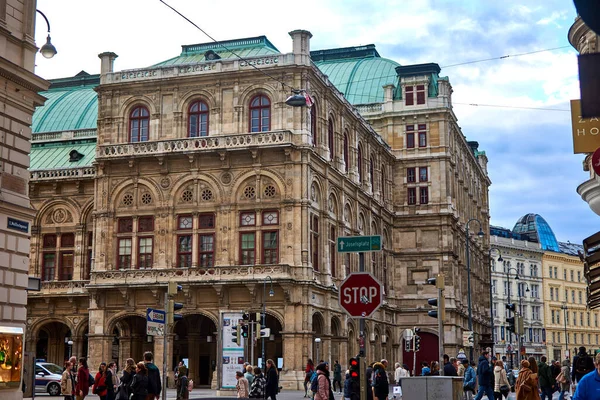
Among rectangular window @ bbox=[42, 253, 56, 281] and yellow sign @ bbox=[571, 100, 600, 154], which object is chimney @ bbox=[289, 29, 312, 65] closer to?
rectangular window @ bbox=[42, 253, 56, 281]

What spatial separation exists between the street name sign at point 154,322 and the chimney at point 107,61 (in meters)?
30.5

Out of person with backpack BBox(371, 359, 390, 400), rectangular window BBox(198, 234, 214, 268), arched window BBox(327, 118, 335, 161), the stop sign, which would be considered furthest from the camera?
arched window BBox(327, 118, 335, 161)

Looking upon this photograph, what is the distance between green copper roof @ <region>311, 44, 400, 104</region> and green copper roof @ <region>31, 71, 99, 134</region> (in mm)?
19787

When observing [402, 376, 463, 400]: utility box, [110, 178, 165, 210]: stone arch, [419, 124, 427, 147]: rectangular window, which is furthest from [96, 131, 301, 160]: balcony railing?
[402, 376, 463, 400]: utility box

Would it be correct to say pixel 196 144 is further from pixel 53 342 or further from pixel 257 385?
pixel 257 385

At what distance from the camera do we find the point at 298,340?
44688 mm

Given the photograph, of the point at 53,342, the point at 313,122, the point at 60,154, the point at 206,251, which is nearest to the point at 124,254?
the point at 206,251

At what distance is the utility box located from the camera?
57.0 ft

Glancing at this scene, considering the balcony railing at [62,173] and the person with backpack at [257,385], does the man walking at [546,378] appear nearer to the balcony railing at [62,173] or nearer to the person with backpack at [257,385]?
the person with backpack at [257,385]

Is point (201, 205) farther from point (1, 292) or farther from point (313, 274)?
point (1, 292)

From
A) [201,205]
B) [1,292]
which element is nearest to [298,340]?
[201,205]

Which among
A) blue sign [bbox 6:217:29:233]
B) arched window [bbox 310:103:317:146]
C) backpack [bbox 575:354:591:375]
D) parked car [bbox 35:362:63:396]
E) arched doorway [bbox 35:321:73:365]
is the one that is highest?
arched window [bbox 310:103:317:146]

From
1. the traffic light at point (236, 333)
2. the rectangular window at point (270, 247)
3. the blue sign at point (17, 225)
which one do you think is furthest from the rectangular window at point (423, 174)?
the blue sign at point (17, 225)

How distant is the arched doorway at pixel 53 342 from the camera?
56406mm
